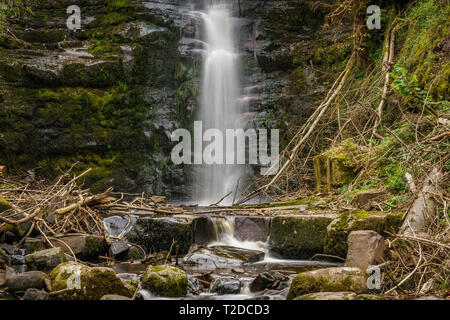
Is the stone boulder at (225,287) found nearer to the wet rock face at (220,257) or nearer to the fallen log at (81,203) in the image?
the wet rock face at (220,257)

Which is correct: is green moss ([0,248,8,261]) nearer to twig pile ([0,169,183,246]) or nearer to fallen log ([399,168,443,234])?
twig pile ([0,169,183,246])

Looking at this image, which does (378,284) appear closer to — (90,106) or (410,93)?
(410,93)

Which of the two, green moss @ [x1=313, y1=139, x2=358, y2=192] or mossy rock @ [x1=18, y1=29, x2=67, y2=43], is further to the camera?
mossy rock @ [x1=18, y1=29, x2=67, y2=43]

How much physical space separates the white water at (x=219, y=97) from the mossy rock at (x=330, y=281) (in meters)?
6.73

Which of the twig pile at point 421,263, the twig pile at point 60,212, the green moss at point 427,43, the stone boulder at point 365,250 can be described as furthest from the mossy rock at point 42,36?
the twig pile at point 421,263

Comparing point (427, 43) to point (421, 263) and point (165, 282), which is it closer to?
point (421, 263)

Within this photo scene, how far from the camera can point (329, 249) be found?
4.36m

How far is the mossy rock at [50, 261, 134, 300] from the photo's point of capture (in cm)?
301

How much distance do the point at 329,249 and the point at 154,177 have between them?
266 inches

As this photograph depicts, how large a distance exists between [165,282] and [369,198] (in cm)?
276

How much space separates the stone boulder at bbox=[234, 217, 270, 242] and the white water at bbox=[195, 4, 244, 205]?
170 inches

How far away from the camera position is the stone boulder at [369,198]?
15.2 feet

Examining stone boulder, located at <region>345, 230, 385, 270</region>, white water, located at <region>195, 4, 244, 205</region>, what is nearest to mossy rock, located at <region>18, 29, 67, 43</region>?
white water, located at <region>195, 4, 244, 205</region>
